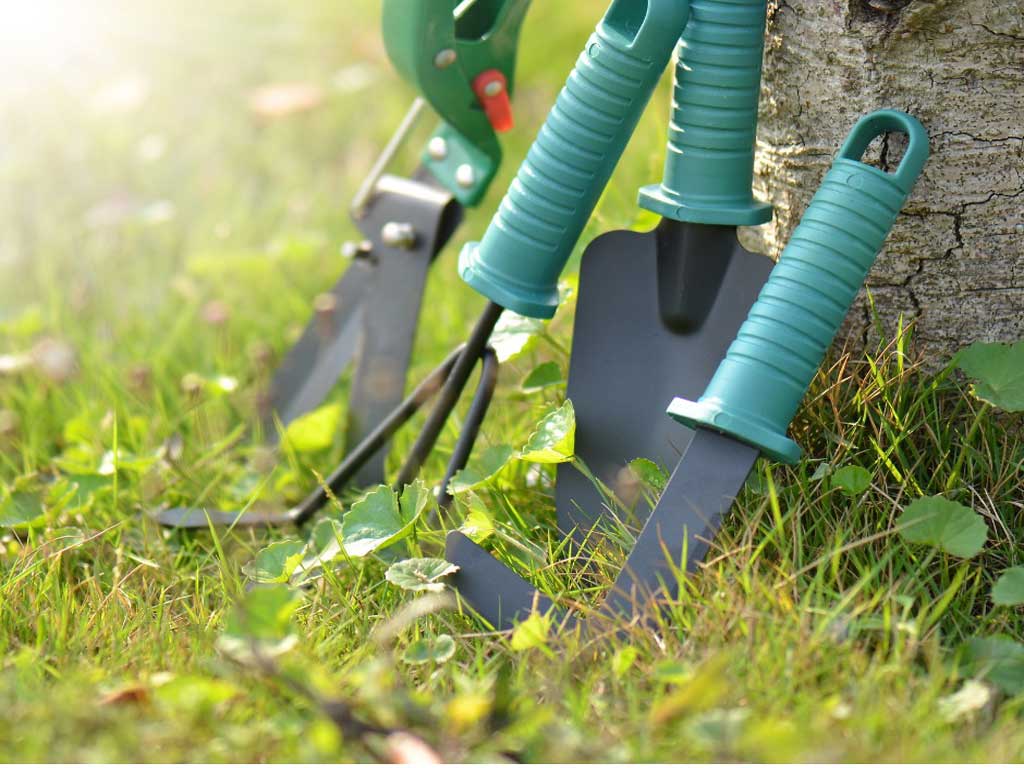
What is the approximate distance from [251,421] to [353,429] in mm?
228

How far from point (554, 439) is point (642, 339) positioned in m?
0.16

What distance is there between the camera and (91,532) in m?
1.36

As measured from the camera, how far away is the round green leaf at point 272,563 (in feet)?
3.88

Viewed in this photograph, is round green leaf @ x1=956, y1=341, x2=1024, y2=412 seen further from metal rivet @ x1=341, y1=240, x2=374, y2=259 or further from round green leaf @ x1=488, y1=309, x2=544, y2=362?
metal rivet @ x1=341, y1=240, x2=374, y2=259

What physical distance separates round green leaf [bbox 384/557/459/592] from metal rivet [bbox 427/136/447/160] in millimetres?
593

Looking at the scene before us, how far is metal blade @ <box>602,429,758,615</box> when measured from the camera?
1.02 metres

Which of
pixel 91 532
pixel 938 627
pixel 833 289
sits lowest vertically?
pixel 91 532

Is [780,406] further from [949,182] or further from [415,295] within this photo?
[415,295]

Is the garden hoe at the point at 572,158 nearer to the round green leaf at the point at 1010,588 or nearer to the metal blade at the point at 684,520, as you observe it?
the metal blade at the point at 684,520

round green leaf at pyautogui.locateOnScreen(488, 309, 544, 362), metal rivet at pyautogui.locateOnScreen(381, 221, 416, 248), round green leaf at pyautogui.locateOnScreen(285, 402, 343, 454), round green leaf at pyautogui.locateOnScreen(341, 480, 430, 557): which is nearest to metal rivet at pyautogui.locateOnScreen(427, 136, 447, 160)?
metal rivet at pyautogui.locateOnScreen(381, 221, 416, 248)

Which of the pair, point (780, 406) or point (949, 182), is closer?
point (780, 406)

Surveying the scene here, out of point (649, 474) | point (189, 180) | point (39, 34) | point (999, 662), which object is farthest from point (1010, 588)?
point (39, 34)

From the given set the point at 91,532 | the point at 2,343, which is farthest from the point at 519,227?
the point at 2,343

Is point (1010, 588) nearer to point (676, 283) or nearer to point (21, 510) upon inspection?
point (676, 283)
